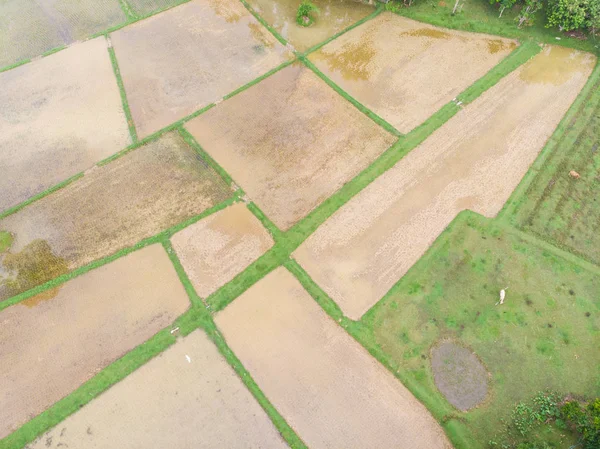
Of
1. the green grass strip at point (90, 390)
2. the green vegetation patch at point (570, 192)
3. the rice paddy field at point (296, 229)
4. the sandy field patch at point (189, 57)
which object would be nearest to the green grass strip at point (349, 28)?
the rice paddy field at point (296, 229)

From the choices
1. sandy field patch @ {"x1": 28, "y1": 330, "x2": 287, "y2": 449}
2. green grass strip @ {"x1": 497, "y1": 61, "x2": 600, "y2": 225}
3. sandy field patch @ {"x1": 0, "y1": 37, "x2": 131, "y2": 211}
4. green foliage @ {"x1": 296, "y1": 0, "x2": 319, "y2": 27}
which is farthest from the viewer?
green foliage @ {"x1": 296, "y1": 0, "x2": 319, "y2": 27}

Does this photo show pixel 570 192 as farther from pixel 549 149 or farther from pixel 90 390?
pixel 90 390

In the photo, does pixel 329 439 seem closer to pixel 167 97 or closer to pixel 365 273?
pixel 365 273

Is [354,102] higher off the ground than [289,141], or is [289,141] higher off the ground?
[354,102]

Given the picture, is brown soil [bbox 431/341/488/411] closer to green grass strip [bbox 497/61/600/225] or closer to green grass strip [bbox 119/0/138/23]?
green grass strip [bbox 497/61/600/225]

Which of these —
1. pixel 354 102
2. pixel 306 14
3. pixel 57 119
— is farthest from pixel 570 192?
pixel 57 119

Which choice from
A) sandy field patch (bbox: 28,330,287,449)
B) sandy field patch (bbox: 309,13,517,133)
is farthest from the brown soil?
sandy field patch (bbox: 309,13,517,133)

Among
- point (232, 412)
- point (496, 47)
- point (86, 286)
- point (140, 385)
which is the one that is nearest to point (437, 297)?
point (232, 412)

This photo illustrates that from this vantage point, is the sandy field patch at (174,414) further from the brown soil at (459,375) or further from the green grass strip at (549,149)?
the green grass strip at (549,149)
